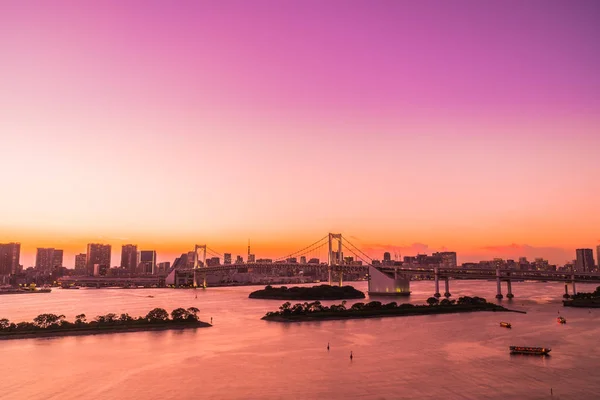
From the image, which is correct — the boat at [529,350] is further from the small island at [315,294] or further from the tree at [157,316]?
the small island at [315,294]

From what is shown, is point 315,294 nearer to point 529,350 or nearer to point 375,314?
point 375,314

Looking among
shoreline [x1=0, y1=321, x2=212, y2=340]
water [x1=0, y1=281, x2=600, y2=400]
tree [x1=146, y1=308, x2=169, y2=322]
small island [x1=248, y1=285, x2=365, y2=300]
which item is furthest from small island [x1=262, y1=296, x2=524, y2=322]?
small island [x1=248, y1=285, x2=365, y2=300]

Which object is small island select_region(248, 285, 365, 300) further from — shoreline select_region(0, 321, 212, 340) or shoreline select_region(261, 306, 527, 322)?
shoreline select_region(0, 321, 212, 340)

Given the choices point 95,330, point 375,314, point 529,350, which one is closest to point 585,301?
point 375,314

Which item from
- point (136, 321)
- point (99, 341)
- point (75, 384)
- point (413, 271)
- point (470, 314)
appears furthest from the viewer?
point (413, 271)

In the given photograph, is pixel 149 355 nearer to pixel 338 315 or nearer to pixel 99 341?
pixel 99 341

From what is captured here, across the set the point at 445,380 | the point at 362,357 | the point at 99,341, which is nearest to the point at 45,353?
the point at 99,341
